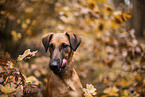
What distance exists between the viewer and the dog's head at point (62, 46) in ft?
6.85

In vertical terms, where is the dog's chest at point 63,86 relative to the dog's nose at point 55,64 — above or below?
below

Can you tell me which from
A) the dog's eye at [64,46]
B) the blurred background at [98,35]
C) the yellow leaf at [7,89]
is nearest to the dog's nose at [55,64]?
the dog's eye at [64,46]

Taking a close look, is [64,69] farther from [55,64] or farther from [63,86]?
[55,64]

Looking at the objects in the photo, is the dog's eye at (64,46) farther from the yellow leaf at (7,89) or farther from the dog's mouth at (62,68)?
the yellow leaf at (7,89)

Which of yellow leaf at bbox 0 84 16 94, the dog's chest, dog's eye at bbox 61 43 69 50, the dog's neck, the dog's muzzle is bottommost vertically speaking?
the dog's chest

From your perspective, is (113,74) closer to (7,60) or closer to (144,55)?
(144,55)

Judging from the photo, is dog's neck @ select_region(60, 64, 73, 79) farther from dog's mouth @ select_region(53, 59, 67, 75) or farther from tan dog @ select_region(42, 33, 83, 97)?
dog's mouth @ select_region(53, 59, 67, 75)

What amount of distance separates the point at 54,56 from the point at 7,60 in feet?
2.13

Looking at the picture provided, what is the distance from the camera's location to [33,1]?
4.46 metres

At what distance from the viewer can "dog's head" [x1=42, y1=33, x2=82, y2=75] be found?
209 centimetres

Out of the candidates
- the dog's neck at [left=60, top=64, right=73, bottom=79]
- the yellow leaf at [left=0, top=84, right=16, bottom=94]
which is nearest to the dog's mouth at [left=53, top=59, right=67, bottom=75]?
the dog's neck at [left=60, top=64, right=73, bottom=79]

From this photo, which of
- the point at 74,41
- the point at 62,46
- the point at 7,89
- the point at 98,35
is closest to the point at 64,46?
the point at 62,46

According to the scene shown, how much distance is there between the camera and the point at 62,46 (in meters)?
2.22

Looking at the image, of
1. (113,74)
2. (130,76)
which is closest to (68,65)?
(130,76)
